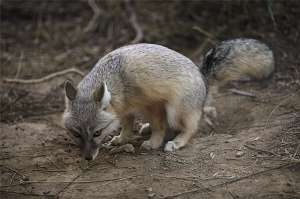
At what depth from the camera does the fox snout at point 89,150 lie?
240 inches

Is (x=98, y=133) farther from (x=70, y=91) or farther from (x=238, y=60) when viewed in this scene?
(x=238, y=60)

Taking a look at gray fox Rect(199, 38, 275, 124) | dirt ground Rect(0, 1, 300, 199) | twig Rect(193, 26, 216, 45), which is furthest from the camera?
twig Rect(193, 26, 216, 45)

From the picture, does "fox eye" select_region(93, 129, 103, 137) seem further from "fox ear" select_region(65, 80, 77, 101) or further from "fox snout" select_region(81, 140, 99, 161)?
"fox ear" select_region(65, 80, 77, 101)

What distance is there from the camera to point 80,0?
44.5 feet

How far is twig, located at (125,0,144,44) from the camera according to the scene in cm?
1130

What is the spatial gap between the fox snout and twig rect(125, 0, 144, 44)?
5192 millimetres

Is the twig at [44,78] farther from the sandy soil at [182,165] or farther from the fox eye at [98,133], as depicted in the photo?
the fox eye at [98,133]

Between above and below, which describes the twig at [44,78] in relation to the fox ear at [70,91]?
below

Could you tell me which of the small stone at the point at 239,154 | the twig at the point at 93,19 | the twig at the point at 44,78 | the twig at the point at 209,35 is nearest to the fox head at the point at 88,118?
the small stone at the point at 239,154

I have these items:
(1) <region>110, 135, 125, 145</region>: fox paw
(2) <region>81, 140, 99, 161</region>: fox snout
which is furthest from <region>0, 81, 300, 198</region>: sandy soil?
(1) <region>110, 135, 125, 145</region>: fox paw

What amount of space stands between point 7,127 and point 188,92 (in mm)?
3223

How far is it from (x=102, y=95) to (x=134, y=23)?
6.26m

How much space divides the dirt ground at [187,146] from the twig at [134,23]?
1.05ft

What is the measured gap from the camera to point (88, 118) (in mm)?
6000
